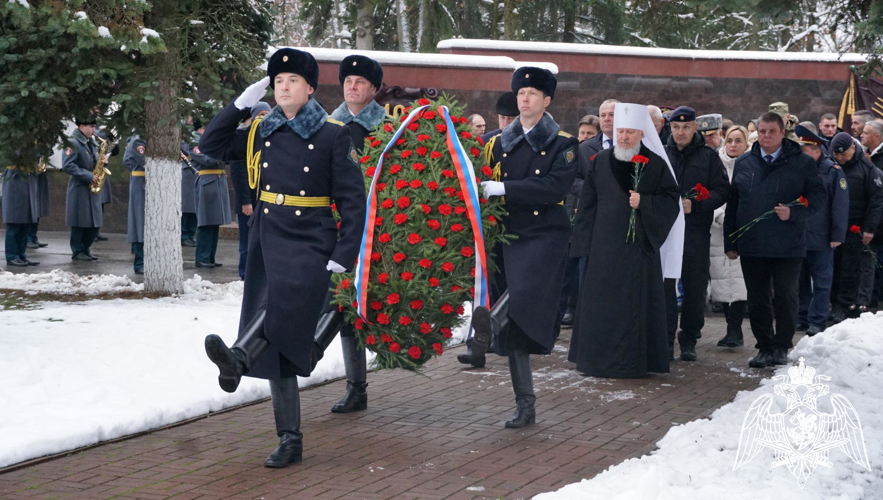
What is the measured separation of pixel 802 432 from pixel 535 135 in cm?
240

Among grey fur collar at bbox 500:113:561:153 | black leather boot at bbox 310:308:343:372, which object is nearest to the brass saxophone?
black leather boot at bbox 310:308:343:372

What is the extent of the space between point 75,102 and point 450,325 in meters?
6.12

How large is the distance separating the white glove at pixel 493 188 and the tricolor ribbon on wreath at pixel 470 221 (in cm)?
11

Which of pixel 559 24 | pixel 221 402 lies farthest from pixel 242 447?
pixel 559 24

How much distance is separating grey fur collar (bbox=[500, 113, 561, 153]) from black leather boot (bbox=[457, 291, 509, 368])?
3.10ft

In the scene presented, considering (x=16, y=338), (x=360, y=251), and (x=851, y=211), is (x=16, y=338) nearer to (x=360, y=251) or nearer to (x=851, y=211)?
(x=360, y=251)

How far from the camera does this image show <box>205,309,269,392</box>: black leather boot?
5.12 m

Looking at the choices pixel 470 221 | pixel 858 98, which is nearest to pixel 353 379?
pixel 470 221

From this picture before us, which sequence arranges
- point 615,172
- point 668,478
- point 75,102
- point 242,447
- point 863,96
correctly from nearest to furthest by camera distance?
point 668,478, point 242,447, point 615,172, point 75,102, point 863,96

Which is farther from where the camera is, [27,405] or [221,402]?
[221,402]

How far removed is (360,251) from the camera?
618cm

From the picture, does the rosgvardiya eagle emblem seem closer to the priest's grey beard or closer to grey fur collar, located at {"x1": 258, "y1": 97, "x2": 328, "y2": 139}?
the priest's grey beard

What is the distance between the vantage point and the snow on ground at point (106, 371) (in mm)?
6043

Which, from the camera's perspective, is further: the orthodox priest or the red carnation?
the orthodox priest
